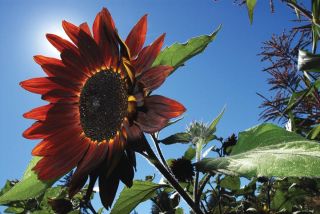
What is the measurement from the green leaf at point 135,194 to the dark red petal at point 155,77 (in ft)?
1.47

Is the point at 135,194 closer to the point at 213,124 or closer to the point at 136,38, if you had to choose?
the point at 213,124

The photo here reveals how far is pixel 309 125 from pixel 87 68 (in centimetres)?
172

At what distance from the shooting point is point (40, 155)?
1.01m

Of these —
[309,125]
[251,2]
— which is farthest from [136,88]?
[309,125]

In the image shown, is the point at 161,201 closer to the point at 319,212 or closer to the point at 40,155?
the point at 319,212

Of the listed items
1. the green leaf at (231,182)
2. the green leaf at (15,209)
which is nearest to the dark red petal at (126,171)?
the green leaf at (231,182)

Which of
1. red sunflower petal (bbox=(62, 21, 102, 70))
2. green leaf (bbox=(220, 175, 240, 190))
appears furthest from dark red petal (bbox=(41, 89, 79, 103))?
green leaf (bbox=(220, 175, 240, 190))

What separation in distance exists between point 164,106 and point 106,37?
28 centimetres

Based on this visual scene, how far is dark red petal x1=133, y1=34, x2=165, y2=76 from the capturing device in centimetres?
88

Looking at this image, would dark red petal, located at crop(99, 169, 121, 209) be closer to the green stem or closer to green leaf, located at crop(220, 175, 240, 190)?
the green stem

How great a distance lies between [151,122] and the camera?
816 millimetres

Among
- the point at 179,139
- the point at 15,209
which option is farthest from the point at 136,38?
the point at 15,209

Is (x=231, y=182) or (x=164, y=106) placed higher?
(x=164, y=106)

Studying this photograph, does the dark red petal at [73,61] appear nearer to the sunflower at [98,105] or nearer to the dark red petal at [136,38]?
the sunflower at [98,105]
